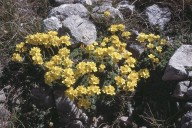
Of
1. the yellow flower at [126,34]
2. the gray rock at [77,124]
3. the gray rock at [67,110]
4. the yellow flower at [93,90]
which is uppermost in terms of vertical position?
the yellow flower at [126,34]

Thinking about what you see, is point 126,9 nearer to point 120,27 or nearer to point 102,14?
point 102,14

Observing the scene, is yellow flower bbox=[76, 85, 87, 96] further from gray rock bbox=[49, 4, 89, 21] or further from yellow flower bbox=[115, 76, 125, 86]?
gray rock bbox=[49, 4, 89, 21]

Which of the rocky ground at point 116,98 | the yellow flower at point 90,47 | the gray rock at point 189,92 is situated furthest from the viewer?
the yellow flower at point 90,47

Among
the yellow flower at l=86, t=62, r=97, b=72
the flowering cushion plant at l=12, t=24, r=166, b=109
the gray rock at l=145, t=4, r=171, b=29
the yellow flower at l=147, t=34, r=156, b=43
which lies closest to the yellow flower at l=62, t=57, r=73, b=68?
the flowering cushion plant at l=12, t=24, r=166, b=109

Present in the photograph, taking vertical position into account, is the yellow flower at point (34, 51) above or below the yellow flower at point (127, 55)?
above

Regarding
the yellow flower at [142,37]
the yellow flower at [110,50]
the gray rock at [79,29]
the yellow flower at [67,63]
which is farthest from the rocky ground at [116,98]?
the yellow flower at [110,50]

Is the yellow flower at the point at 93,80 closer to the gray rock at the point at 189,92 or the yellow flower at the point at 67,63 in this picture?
the yellow flower at the point at 67,63

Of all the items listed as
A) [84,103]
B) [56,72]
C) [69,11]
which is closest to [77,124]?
[84,103]
